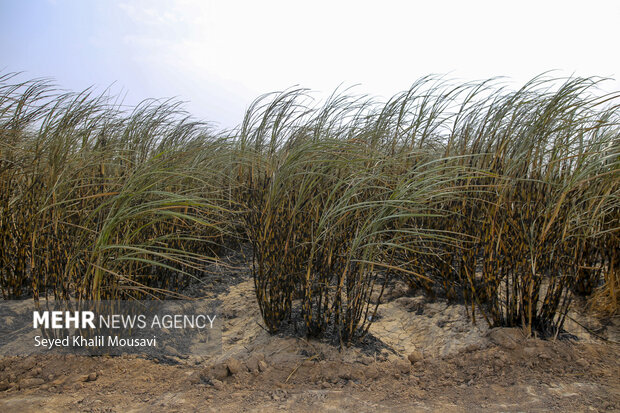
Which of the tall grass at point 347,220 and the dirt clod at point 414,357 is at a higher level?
the tall grass at point 347,220

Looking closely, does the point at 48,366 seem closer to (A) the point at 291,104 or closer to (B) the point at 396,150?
(A) the point at 291,104

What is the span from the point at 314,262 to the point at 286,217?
0.91ft

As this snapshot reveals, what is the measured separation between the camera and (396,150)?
11.0 ft

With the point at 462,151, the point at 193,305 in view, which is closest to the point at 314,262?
the point at 193,305

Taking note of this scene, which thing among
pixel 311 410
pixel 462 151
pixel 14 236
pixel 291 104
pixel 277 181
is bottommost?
pixel 311 410

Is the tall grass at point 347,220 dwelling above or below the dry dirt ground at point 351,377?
above

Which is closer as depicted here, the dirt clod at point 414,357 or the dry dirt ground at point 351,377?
the dry dirt ground at point 351,377

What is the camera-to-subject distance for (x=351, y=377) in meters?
1.88

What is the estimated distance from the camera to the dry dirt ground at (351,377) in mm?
1689

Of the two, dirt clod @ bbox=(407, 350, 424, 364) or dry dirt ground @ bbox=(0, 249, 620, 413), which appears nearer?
dry dirt ground @ bbox=(0, 249, 620, 413)

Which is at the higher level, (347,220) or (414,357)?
(347,220)

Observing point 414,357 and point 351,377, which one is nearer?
point 351,377

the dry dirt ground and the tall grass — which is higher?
the tall grass

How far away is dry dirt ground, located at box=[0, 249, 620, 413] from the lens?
1.69 m
